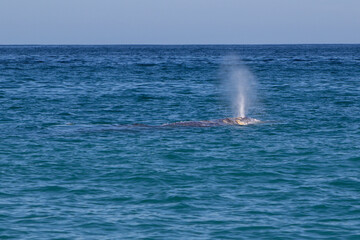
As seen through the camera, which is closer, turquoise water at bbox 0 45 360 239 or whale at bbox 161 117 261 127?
turquoise water at bbox 0 45 360 239

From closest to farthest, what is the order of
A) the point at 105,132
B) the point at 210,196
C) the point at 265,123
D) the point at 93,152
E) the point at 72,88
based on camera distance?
the point at 210,196
the point at 93,152
the point at 105,132
the point at 265,123
the point at 72,88

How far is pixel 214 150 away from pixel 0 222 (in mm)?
10223

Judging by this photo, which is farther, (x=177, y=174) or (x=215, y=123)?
(x=215, y=123)

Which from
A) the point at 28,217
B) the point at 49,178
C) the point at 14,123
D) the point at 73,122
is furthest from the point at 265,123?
the point at 28,217

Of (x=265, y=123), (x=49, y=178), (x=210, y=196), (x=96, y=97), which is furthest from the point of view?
(x=96, y=97)

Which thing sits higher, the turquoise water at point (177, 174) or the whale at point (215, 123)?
the whale at point (215, 123)

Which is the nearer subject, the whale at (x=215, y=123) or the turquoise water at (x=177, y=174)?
the turquoise water at (x=177, y=174)

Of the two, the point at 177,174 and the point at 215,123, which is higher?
the point at 215,123

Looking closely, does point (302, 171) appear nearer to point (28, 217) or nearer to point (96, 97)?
point (28, 217)

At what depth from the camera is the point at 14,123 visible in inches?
1192

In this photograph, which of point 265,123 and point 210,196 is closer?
point 210,196

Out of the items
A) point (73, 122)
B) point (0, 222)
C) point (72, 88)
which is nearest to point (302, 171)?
point (0, 222)

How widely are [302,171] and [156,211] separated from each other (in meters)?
6.18

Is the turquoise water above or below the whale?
below
